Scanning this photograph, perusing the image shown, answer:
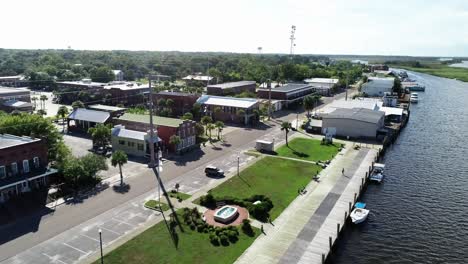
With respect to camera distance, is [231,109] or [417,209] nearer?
[417,209]

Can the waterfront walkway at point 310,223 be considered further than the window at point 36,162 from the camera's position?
No

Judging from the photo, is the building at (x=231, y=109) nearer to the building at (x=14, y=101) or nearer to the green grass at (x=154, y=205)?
the building at (x=14, y=101)

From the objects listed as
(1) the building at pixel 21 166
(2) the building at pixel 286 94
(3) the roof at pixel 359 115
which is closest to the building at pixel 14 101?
(1) the building at pixel 21 166

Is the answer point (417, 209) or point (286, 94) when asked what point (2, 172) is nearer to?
point (417, 209)

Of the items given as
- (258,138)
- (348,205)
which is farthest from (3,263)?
(258,138)

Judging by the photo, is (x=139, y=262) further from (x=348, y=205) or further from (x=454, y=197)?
(x=454, y=197)

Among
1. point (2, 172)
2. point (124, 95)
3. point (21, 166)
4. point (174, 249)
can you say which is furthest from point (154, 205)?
point (124, 95)

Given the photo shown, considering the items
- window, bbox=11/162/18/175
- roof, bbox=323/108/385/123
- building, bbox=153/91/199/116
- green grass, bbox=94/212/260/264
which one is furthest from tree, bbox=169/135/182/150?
roof, bbox=323/108/385/123
